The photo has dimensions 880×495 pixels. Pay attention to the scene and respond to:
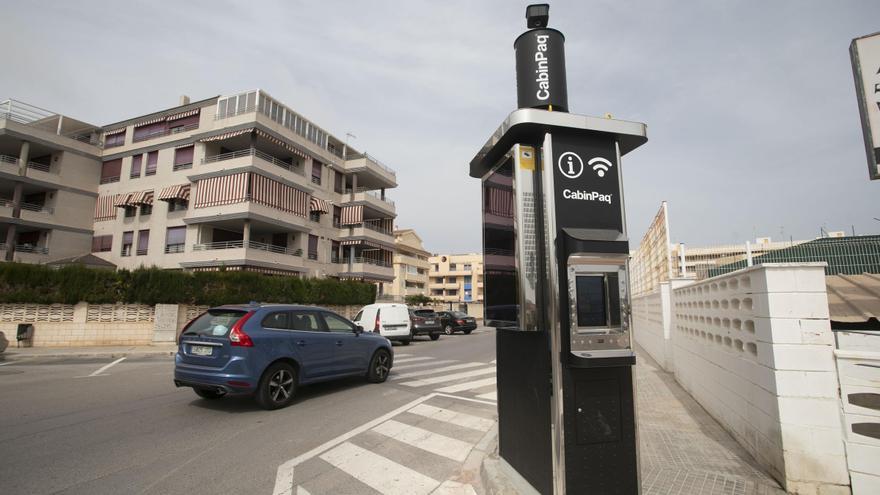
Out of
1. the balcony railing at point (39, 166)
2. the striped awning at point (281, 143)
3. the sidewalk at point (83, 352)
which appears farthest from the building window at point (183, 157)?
the sidewalk at point (83, 352)

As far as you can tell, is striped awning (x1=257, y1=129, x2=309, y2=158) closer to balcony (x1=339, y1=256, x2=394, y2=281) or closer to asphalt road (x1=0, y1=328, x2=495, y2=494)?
balcony (x1=339, y1=256, x2=394, y2=281)

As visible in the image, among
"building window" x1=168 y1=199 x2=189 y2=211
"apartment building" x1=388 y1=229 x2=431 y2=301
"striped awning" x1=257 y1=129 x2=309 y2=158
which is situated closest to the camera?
"striped awning" x1=257 y1=129 x2=309 y2=158

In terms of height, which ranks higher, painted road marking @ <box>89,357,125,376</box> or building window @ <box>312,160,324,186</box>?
building window @ <box>312,160,324,186</box>

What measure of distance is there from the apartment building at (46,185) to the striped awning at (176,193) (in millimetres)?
8020

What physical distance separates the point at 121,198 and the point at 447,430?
3419 cm

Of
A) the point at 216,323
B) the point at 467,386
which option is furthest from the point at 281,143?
the point at 467,386

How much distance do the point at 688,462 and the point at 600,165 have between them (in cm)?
293

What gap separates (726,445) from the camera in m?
4.39

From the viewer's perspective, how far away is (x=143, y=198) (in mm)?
29078

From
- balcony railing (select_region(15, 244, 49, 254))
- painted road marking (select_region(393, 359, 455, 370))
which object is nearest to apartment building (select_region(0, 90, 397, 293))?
balcony railing (select_region(15, 244, 49, 254))

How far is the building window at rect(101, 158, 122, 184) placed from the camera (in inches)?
1240

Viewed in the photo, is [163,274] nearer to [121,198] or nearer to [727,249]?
[121,198]

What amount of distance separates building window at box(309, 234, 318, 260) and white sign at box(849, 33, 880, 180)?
3026cm

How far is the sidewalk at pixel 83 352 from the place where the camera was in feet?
45.5
